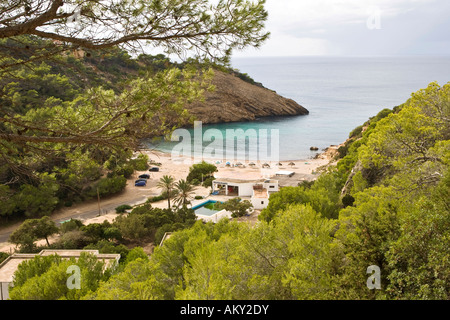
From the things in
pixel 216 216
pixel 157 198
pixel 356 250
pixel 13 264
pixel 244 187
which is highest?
pixel 356 250

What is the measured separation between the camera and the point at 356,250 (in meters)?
6.44

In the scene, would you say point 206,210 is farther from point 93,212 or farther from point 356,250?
point 356,250

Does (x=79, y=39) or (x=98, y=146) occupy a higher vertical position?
(x=79, y=39)

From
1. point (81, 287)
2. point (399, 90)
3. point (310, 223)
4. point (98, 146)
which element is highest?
point (399, 90)

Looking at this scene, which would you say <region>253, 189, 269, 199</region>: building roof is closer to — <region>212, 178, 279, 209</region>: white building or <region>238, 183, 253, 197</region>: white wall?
<region>212, 178, 279, 209</region>: white building

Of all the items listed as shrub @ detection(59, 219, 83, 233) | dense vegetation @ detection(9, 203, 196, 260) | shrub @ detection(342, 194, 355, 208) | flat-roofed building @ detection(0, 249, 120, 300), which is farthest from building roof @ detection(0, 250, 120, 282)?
shrub @ detection(342, 194, 355, 208)

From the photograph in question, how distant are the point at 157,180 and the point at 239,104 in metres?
41.1

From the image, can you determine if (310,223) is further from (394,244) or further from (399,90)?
(399,90)

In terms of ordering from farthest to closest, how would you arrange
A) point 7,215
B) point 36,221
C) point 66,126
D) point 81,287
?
point 7,215 < point 36,221 < point 81,287 < point 66,126

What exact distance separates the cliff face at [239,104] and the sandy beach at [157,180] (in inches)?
977

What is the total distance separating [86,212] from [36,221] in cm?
696

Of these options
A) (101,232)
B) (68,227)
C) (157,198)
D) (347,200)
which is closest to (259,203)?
(157,198)

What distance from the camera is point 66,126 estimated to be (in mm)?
5719
